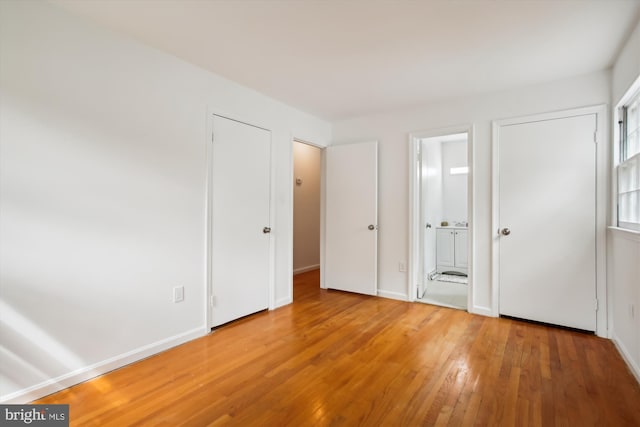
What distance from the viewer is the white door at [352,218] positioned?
4113mm

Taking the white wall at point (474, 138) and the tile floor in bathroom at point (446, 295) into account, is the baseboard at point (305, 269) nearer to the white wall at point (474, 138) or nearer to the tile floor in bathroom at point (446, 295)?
the white wall at point (474, 138)

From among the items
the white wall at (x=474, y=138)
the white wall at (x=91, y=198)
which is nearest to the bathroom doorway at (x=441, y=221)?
the white wall at (x=474, y=138)

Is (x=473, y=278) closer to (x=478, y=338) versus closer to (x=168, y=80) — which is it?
(x=478, y=338)

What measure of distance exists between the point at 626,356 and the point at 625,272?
0.62 metres

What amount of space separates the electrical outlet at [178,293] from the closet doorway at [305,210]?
2.94 m

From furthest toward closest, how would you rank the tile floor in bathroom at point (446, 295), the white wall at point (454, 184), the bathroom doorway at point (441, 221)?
the white wall at point (454, 184) < the bathroom doorway at point (441, 221) < the tile floor in bathroom at point (446, 295)

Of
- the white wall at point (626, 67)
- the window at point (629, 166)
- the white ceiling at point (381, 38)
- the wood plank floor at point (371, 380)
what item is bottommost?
→ the wood plank floor at point (371, 380)

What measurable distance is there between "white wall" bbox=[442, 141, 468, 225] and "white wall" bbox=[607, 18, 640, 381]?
3382mm

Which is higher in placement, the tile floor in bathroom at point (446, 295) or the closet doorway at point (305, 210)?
the closet doorway at point (305, 210)

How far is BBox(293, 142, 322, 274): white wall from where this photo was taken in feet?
18.6

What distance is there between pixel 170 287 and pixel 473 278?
10.0 feet

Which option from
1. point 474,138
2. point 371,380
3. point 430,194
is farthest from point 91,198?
point 430,194

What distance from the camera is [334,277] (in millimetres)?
4434

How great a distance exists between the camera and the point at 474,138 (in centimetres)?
344
